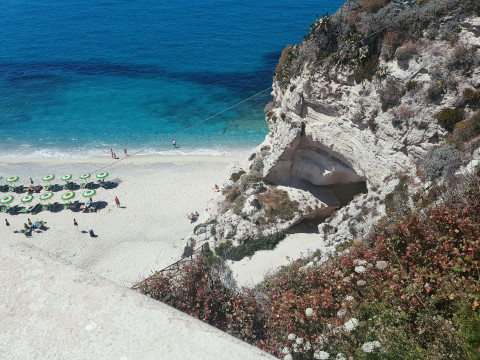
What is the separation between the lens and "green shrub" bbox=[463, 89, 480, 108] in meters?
12.0

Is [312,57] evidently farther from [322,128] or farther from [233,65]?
[233,65]

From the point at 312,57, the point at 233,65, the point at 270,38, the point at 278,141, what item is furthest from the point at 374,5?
the point at 270,38

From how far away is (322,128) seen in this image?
Result: 17750mm

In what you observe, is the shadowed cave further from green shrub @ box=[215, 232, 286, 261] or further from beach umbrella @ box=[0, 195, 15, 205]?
beach umbrella @ box=[0, 195, 15, 205]

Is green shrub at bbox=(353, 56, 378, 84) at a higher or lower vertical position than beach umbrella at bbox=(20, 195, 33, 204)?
higher

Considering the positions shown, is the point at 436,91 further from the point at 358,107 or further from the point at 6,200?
the point at 6,200

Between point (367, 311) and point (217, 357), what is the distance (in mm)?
4243

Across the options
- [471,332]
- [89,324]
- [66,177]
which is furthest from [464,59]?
[66,177]

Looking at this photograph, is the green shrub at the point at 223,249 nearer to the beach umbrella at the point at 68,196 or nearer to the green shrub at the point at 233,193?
the green shrub at the point at 233,193

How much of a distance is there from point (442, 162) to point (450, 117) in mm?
2222

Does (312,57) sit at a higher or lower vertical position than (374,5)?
lower

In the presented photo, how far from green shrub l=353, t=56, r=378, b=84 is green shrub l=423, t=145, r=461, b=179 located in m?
5.01

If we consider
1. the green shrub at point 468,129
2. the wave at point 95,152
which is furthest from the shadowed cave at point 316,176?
the wave at point 95,152

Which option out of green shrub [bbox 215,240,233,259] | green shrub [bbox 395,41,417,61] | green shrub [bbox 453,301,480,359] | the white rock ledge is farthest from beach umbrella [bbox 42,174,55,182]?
green shrub [bbox 453,301,480,359]
